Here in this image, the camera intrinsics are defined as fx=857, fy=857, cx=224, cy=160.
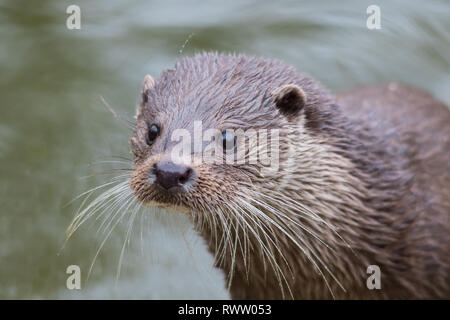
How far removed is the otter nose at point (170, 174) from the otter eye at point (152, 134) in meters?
0.34

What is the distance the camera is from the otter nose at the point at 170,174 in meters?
3.56

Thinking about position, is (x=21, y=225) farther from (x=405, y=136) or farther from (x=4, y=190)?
(x=405, y=136)

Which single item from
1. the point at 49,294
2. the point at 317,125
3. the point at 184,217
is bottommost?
the point at 49,294

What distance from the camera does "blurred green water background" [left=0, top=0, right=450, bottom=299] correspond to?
543 centimetres

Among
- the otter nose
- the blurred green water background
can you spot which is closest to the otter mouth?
the otter nose

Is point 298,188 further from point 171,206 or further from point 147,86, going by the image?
point 147,86

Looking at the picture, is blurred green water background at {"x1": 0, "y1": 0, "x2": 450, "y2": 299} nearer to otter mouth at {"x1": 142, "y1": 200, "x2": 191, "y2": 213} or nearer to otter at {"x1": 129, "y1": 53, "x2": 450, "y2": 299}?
otter at {"x1": 129, "y1": 53, "x2": 450, "y2": 299}

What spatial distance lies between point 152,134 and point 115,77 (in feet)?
9.38

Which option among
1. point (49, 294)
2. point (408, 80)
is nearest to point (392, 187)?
point (49, 294)

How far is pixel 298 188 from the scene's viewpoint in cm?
399

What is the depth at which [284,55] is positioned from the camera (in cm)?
691

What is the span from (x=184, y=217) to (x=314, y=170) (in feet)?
2.75

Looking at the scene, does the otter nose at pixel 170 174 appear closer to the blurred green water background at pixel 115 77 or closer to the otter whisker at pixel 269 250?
the otter whisker at pixel 269 250

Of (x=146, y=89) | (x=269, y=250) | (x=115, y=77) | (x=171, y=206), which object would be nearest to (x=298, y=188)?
(x=269, y=250)
